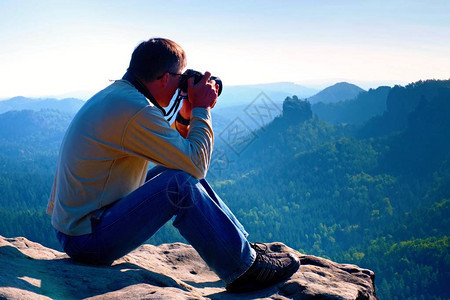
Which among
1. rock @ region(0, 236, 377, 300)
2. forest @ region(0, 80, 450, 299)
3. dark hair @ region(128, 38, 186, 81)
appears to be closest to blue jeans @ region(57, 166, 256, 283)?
rock @ region(0, 236, 377, 300)

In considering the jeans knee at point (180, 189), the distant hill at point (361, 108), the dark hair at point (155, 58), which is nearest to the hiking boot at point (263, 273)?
the jeans knee at point (180, 189)

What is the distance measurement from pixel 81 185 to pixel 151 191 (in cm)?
47

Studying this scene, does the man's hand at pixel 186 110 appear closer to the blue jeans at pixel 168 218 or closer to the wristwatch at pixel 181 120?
the wristwatch at pixel 181 120

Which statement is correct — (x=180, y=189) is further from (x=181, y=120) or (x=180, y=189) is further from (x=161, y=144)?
(x=181, y=120)

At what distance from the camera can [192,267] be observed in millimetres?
4684

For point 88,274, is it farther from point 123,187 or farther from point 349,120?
point 349,120

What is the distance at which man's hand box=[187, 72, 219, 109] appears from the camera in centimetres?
323

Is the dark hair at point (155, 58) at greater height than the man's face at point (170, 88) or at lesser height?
greater

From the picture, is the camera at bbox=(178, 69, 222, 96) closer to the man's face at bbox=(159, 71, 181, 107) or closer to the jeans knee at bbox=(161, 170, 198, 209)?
the man's face at bbox=(159, 71, 181, 107)

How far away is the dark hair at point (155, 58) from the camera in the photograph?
117 inches

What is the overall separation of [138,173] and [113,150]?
36cm

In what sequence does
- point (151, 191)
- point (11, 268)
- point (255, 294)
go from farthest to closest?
point (255, 294) → point (151, 191) → point (11, 268)

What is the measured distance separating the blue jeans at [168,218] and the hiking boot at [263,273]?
0.15 metres

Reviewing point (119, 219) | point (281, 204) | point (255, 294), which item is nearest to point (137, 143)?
point (119, 219)
